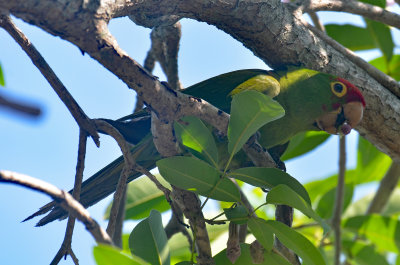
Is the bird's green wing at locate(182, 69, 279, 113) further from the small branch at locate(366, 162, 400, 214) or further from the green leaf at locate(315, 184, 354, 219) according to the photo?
the small branch at locate(366, 162, 400, 214)

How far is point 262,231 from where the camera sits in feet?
4.87

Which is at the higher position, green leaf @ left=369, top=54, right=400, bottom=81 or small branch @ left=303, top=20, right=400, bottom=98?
green leaf @ left=369, top=54, right=400, bottom=81

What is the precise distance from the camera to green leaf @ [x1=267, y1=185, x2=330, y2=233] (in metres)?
1.33

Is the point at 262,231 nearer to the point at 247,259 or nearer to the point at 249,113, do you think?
the point at 247,259

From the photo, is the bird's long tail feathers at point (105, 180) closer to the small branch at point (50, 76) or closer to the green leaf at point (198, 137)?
the small branch at point (50, 76)

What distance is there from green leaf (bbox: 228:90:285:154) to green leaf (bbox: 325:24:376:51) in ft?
5.84

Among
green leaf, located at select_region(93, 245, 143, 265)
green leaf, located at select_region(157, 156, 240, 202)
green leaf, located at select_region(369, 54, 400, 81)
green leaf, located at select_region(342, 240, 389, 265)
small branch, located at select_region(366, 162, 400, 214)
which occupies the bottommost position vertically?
green leaf, located at select_region(93, 245, 143, 265)

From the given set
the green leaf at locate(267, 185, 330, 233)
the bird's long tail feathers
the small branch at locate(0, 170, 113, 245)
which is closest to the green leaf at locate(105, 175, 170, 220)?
the bird's long tail feathers

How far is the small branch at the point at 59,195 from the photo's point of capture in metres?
1.05

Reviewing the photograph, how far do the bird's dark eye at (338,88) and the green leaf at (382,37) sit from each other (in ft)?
2.22

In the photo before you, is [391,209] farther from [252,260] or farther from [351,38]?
[252,260]

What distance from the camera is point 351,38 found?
306 cm

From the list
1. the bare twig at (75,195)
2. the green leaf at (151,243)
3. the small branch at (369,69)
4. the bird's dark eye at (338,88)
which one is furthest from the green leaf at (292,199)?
the small branch at (369,69)

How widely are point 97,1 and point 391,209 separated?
9.84 ft
